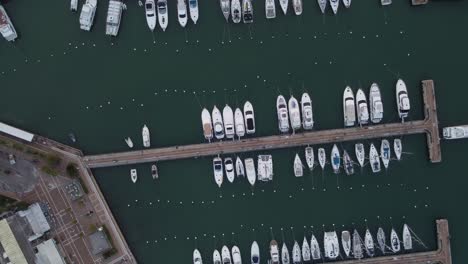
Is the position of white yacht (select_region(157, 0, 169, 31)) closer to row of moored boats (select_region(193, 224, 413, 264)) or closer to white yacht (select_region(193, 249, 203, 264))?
white yacht (select_region(193, 249, 203, 264))

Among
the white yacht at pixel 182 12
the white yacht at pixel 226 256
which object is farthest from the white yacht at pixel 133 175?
the white yacht at pixel 182 12

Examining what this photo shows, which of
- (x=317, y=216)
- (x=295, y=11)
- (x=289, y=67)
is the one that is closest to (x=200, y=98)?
(x=289, y=67)

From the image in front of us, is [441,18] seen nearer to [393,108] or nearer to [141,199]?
[393,108]

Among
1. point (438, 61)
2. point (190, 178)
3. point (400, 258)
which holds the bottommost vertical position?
point (400, 258)

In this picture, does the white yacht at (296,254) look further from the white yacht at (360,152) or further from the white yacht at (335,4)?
the white yacht at (335,4)

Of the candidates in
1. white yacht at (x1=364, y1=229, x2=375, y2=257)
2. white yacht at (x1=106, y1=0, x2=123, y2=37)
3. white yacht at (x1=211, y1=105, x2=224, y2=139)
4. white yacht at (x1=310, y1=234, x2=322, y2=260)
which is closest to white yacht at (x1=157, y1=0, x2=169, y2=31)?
white yacht at (x1=106, y1=0, x2=123, y2=37)

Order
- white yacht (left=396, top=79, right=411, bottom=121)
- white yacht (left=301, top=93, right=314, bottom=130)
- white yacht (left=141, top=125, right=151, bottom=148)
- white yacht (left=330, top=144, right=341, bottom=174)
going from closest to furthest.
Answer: white yacht (left=396, top=79, right=411, bottom=121), white yacht (left=301, top=93, right=314, bottom=130), white yacht (left=330, top=144, right=341, bottom=174), white yacht (left=141, top=125, right=151, bottom=148)

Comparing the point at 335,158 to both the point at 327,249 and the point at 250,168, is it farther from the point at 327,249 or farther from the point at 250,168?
the point at 327,249
